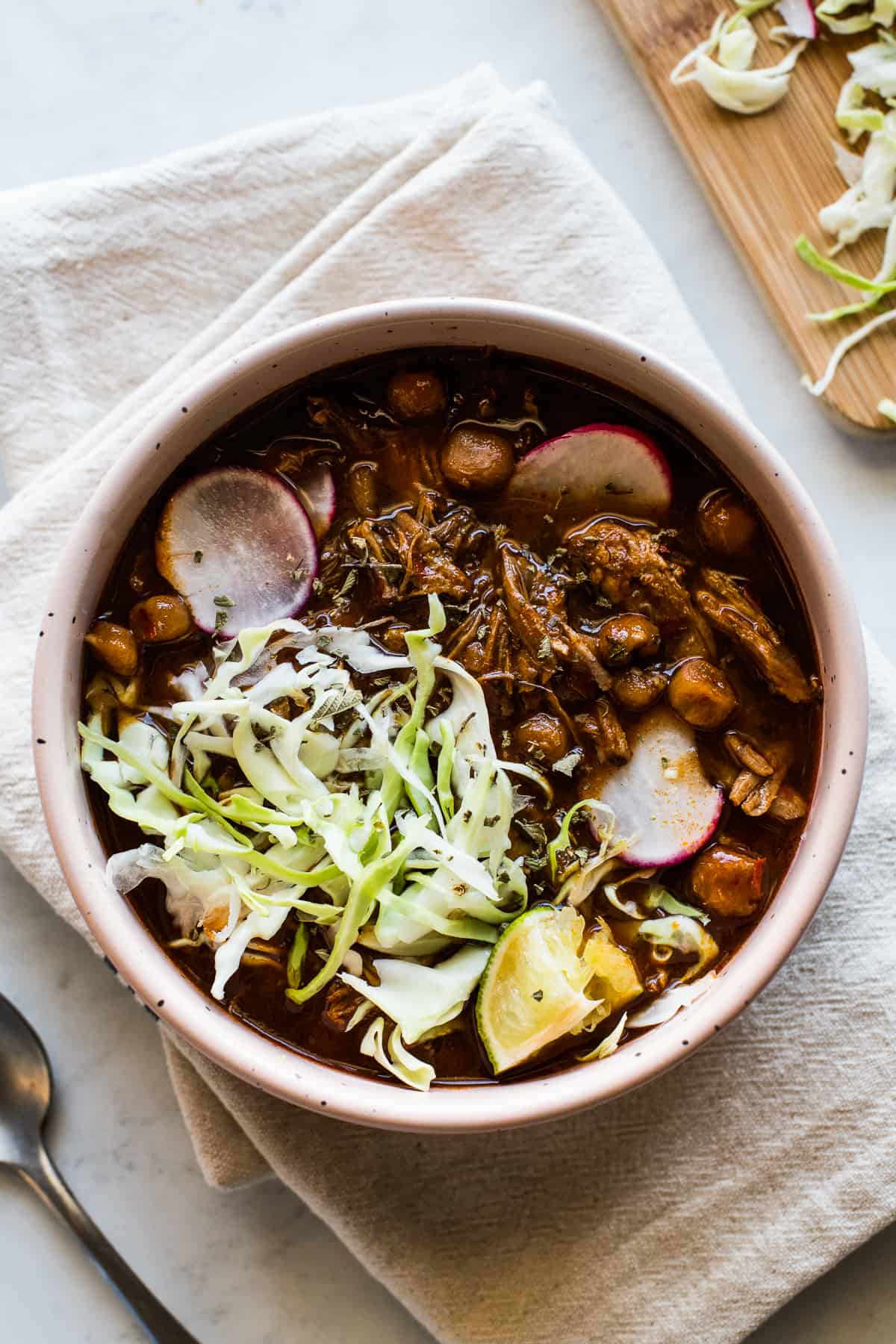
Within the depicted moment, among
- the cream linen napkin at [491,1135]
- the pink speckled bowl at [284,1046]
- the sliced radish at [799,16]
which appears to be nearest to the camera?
the pink speckled bowl at [284,1046]

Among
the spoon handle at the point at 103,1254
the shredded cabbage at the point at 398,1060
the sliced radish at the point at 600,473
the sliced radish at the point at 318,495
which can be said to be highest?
the sliced radish at the point at 318,495

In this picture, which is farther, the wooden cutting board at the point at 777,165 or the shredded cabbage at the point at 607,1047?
the wooden cutting board at the point at 777,165

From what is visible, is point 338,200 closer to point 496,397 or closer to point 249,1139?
point 496,397

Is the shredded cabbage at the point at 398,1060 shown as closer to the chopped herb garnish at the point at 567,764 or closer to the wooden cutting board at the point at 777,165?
the chopped herb garnish at the point at 567,764

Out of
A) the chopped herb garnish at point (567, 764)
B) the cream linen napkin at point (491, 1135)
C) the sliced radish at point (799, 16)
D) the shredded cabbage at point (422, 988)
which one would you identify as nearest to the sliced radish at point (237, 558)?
the cream linen napkin at point (491, 1135)

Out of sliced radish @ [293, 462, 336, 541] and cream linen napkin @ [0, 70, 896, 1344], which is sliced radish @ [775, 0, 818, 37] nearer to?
cream linen napkin @ [0, 70, 896, 1344]

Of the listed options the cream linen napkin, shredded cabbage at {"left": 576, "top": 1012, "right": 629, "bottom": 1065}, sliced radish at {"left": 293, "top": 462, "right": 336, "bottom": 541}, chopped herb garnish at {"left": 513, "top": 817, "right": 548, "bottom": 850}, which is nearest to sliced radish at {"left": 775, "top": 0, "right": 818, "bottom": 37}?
the cream linen napkin

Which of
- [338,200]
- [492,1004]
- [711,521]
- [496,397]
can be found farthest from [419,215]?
[492,1004]
